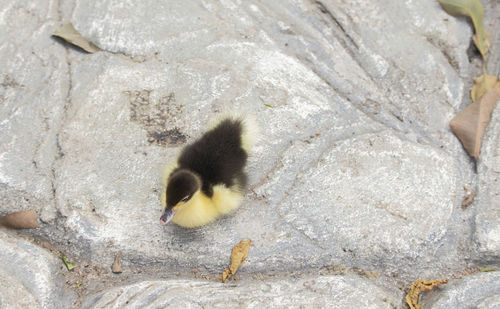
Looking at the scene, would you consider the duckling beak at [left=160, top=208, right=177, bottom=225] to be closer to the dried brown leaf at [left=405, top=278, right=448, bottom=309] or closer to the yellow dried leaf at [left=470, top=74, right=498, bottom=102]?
the dried brown leaf at [left=405, top=278, right=448, bottom=309]

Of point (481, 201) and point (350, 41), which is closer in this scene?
point (481, 201)

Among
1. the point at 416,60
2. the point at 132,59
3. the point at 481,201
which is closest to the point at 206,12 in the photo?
the point at 132,59

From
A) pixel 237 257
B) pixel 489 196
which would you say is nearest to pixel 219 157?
pixel 237 257

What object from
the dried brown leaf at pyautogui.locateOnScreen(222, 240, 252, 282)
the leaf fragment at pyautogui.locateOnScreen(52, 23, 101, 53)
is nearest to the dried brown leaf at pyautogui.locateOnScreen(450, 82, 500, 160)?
the dried brown leaf at pyautogui.locateOnScreen(222, 240, 252, 282)

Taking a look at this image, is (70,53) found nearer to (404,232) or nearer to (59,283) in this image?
(59,283)

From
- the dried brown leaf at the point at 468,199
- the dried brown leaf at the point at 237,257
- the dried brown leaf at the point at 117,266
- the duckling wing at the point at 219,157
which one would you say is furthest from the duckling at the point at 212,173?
the dried brown leaf at the point at 468,199

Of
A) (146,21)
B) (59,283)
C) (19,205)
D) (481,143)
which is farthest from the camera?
(146,21)
